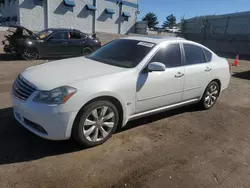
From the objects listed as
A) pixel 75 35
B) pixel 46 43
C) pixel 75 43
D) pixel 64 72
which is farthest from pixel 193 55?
pixel 75 35

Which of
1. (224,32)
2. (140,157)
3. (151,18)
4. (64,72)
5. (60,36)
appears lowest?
(140,157)

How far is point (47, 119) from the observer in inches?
117

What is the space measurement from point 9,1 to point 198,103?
99.9ft

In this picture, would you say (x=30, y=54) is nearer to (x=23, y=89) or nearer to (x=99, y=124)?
(x=23, y=89)

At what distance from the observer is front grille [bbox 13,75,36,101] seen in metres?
3.13

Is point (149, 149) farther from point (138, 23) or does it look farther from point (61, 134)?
point (138, 23)

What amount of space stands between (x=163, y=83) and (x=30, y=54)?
8.48 m

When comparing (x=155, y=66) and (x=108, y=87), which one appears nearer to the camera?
(x=108, y=87)

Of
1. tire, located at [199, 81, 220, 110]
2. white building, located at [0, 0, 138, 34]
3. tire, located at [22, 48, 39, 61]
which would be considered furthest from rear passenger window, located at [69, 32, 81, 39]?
white building, located at [0, 0, 138, 34]

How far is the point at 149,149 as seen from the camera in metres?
3.57

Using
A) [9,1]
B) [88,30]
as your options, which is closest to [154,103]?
[88,30]

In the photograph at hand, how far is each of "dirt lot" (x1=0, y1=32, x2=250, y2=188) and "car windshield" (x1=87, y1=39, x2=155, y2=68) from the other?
1199 mm

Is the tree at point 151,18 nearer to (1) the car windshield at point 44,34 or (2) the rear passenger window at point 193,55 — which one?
→ (1) the car windshield at point 44,34

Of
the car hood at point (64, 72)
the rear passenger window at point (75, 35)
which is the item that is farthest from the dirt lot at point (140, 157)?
the rear passenger window at point (75, 35)
